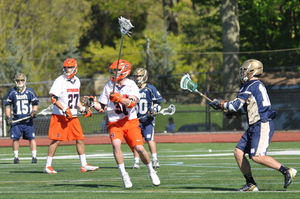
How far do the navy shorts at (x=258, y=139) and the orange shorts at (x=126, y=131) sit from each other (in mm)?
1687

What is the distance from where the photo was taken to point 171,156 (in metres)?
15.9

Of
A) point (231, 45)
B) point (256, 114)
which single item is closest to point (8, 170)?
point (256, 114)

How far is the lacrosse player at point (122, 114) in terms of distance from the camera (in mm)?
9320

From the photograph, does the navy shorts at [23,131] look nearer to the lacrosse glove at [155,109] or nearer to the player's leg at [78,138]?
the player's leg at [78,138]

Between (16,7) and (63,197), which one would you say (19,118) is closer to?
(63,197)

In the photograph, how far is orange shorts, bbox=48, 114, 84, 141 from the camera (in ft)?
39.2

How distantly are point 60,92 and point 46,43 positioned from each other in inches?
1425

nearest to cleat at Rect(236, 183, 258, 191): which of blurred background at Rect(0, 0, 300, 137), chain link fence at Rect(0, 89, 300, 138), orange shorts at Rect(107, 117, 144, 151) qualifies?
orange shorts at Rect(107, 117, 144, 151)

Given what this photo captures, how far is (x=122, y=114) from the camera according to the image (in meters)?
9.51

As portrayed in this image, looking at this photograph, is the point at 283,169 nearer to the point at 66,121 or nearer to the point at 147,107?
the point at 66,121

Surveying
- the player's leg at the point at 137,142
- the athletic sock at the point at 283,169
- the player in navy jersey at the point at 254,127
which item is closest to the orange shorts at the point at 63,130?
the player's leg at the point at 137,142

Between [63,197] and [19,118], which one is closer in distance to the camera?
[63,197]

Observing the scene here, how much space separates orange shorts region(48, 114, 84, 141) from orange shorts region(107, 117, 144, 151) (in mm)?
2665

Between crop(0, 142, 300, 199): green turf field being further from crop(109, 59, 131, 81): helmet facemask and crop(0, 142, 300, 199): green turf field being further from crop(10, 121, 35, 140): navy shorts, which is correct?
crop(109, 59, 131, 81): helmet facemask
